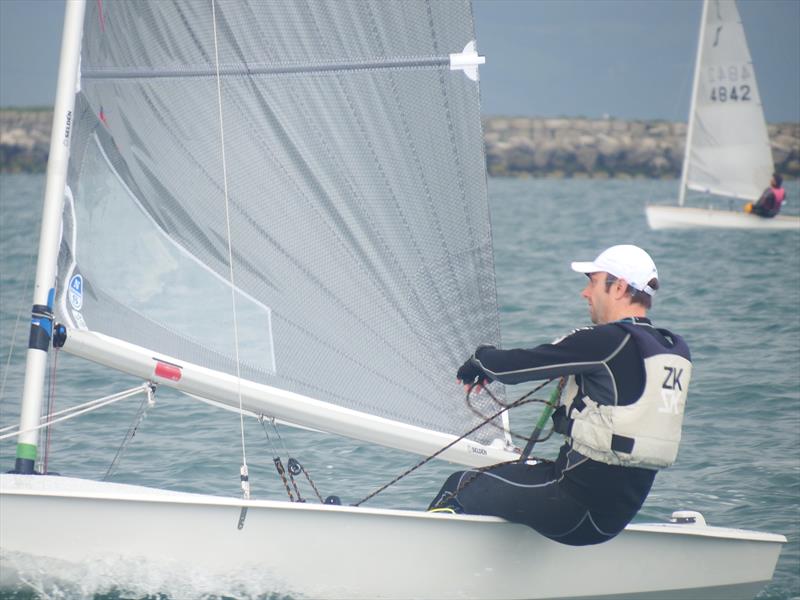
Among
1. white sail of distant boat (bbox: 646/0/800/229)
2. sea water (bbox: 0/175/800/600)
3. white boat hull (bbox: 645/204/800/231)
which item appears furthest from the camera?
white sail of distant boat (bbox: 646/0/800/229)

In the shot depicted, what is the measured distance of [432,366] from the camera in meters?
3.60

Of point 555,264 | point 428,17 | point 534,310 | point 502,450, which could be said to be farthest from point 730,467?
point 555,264

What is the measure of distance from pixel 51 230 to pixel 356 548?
1.18 m

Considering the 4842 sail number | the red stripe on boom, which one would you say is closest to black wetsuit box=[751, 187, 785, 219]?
the 4842 sail number

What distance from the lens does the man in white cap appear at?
312 centimetres

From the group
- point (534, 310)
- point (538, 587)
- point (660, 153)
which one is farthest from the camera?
point (660, 153)

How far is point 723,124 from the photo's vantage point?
20.1 m

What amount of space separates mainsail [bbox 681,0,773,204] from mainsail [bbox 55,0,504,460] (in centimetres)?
1706

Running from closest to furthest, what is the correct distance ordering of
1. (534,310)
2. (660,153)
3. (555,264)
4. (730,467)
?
(730,467), (534,310), (555,264), (660,153)

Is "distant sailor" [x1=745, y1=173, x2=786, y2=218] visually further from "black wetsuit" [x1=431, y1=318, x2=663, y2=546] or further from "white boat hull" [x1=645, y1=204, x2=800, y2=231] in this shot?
"black wetsuit" [x1=431, y1=318, x2=663, y2=546]

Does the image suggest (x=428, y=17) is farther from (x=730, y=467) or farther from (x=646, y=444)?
(x=730, y=467)

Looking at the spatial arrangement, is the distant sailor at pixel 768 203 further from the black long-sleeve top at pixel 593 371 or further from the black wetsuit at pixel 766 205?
the black long-sleeve top at pixel 593 371

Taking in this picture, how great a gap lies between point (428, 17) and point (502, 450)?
1.27 metres

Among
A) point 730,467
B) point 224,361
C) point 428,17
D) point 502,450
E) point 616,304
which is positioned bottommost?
point 730,467
